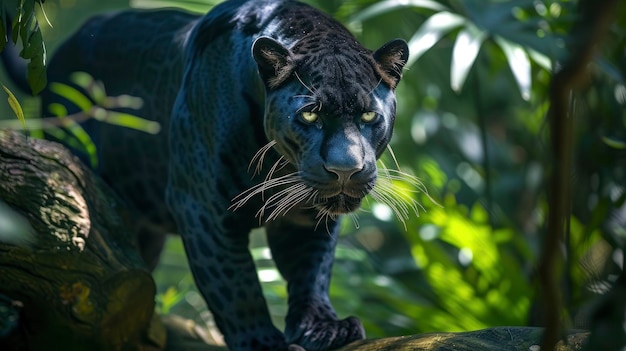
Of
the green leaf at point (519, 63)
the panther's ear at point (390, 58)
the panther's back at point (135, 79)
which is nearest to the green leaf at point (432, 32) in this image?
the green leaf at point (519, 63)

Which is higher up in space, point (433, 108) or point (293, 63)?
point (293, 63)

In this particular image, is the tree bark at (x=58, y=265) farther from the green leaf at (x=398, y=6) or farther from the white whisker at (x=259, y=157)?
the green leaf at (x=398, y=6)

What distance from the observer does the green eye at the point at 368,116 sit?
8.50 ft

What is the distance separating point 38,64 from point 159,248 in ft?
6.14

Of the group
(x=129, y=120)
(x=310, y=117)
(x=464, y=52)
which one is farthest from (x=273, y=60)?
(x=464, y=52)

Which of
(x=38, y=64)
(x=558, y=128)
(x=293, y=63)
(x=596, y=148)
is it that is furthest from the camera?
(x=596, y=148)

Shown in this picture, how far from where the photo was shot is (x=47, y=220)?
9.61ft

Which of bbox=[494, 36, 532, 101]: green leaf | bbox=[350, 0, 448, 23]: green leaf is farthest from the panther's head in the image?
bbox=[350, 0, 448, 23]: green leaf

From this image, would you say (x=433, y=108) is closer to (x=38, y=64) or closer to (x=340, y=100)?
(x=340, y=100)

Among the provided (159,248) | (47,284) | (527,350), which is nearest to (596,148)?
(527,350)

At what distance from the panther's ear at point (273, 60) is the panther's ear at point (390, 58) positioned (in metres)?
0.27

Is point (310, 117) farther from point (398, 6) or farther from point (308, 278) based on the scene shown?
point (398, 6)

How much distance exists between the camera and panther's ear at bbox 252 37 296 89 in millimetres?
2660

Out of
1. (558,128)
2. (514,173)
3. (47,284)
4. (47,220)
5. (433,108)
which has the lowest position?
(514,173)
